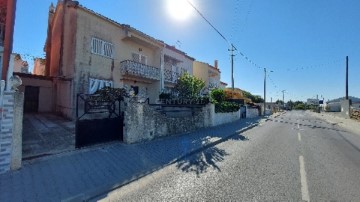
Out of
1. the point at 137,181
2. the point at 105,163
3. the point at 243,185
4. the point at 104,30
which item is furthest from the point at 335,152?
the point at 104,30

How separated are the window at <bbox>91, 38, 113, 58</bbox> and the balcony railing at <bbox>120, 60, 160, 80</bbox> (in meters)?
1.35

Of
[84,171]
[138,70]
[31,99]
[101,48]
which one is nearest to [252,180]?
[84,171]

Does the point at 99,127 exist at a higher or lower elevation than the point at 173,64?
lower

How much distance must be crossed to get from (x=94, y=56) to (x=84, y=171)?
12.0m

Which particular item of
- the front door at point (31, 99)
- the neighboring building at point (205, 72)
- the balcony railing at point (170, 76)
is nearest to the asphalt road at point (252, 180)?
the front door at point (31, 99)

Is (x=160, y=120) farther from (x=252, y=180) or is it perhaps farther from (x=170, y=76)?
(x=170, y=76)

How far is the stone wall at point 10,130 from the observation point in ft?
20.0

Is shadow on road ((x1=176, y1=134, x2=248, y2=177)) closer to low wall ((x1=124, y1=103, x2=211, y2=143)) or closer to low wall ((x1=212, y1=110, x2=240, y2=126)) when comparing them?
low wall ((x1=124, y1=103, x2=211, y2=143))

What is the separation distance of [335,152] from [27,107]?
1999 cm

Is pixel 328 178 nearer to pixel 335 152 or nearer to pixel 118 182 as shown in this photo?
pixel 335 152

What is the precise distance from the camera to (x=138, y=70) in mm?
20094

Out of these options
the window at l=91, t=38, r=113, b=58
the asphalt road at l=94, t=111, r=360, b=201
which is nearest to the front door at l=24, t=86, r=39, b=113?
the window at l=91, t=38, r=113, b=58

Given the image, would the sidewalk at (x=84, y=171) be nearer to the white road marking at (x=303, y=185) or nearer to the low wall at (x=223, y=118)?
the white road marking at (x=303, y=185)

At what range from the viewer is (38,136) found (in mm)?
9953
